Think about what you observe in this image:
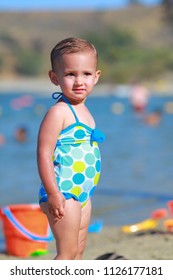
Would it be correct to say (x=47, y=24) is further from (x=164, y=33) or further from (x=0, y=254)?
(x=0, y=254)

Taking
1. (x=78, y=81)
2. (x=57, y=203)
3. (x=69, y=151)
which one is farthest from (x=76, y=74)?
(x=57, y=203)

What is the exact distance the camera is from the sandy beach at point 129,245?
5513 millimetres

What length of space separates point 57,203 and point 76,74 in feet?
2.11

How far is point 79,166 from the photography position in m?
3.81

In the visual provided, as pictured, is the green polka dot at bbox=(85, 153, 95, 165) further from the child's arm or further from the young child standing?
the child's arm

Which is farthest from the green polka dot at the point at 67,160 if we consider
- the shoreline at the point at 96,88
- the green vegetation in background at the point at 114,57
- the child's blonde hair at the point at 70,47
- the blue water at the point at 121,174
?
the green vegetation in background at the point at 114,57

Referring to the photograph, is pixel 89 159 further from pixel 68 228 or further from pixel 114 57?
pixel 114 57

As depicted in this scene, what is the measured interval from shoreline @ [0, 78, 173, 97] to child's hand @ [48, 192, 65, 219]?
156ft

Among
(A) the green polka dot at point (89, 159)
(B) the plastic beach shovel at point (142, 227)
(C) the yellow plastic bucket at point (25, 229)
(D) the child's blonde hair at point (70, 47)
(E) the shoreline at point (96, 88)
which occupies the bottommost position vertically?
(A) the green polka dot at point (89, 159)

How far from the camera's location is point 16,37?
334 feet

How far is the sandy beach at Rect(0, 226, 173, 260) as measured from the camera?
551 centimetres

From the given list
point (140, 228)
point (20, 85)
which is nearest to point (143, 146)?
point (140, 228)

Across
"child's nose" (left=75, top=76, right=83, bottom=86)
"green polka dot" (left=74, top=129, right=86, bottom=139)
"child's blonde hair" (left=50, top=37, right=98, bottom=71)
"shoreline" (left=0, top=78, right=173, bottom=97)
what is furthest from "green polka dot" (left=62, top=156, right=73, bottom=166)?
"shoreline" (left=0, top=78, right=173, bottom=97)

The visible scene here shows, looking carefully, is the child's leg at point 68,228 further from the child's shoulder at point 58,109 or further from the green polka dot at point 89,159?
the child's shoulder at point 58,109
